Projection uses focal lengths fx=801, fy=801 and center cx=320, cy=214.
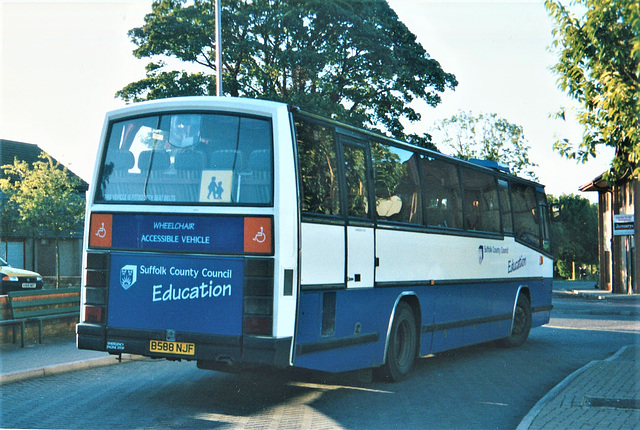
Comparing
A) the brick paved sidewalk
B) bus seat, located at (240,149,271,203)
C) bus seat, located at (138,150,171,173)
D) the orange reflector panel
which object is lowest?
the brick paved sidewalk

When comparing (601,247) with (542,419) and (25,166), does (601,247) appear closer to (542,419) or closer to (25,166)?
(25,166)

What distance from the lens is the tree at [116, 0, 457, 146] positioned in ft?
97.7

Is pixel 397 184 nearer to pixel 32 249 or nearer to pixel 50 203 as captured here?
pixel 50 203

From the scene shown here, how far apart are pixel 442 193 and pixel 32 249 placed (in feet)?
126

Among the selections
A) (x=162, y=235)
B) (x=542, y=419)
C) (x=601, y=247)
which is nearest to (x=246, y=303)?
(x=162, y=235)

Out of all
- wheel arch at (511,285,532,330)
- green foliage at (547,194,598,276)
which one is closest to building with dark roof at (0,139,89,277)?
wheel arch at (511,285,532,330)

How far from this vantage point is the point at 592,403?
881 cm

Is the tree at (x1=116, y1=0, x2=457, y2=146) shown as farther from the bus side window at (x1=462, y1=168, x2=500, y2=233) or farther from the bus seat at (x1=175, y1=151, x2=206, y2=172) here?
the bus seat at (x1=175, y1=151, x2=206, y2=172)

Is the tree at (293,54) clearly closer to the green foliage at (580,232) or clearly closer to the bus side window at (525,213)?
the bus side window at (525,213)

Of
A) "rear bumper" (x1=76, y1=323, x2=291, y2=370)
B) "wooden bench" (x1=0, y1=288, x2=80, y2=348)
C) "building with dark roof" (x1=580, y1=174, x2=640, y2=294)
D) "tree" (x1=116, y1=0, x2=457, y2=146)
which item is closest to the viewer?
"rear bumper" (x1=76, y1=323, x2=291, y2=370)

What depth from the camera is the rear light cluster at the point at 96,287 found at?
8719 millimetres

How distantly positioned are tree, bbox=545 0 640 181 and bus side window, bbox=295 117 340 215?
10.5ft

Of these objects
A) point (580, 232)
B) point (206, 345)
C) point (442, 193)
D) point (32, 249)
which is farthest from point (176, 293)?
point (580, 232)

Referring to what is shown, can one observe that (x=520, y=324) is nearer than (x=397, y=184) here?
No
